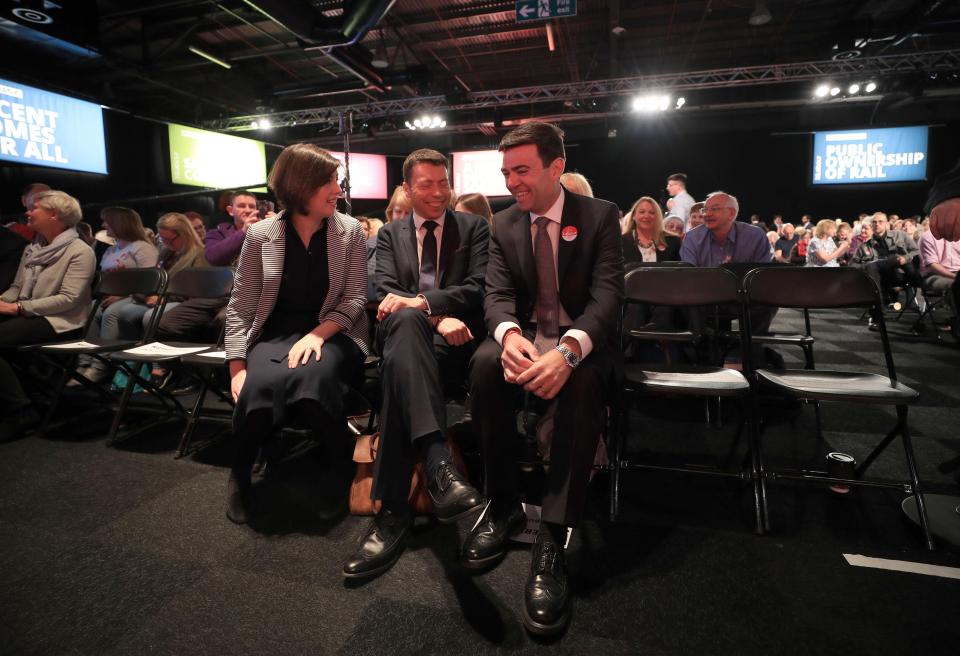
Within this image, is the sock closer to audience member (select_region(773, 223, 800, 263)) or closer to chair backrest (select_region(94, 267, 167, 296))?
chair backrest (select_region(94, 267, 167, 296))

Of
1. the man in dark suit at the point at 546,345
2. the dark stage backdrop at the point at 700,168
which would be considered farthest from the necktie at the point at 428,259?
the dark stage backdrop at the point at 700,168

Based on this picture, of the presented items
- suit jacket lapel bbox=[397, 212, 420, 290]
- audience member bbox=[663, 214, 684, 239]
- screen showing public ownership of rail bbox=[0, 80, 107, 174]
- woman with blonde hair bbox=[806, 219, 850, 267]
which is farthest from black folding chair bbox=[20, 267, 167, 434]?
woman with blonde hair bbox=[806, 219, 850, 267]

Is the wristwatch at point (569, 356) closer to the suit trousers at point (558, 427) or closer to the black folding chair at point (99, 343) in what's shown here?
the suit trousers at point (558, 427)

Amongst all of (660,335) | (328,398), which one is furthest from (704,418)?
(328,398)

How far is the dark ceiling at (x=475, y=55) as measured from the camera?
7.29 m

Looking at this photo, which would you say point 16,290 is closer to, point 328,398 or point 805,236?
point 328,398

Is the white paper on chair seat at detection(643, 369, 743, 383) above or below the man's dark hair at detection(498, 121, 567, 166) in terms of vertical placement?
below

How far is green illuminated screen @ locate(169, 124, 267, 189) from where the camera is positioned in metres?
10.2

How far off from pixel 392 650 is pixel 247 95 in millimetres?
12654

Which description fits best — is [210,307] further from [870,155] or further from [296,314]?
[870,155]

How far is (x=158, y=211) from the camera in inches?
456

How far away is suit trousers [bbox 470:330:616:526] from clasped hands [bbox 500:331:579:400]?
6cm

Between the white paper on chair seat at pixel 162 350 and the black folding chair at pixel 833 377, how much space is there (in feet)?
9.17

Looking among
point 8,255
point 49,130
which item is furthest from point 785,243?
point 49,130
